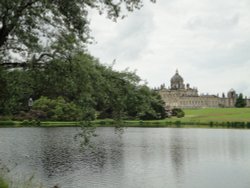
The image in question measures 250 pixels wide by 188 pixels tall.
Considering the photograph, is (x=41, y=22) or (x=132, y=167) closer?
(x=41, y=22)

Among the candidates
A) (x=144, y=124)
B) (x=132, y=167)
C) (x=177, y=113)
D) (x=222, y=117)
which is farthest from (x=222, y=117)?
(x=132, y=167)

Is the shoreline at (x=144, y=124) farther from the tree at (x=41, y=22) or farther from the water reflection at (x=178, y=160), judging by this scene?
the tree at (x=41, y=22)

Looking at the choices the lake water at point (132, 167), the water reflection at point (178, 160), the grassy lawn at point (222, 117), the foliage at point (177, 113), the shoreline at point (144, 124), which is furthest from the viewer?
the foliage at point (177, 113)

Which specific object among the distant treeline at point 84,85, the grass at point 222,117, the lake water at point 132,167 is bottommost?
the lake water at point 132,167

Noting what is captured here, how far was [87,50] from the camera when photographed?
1359cm

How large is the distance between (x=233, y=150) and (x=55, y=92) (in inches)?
Answer: 1038

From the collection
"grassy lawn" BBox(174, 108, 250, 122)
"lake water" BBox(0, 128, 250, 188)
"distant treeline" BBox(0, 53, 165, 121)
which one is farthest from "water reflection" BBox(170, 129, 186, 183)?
"grassy lawn" BBox(174, 108, 250, 122)

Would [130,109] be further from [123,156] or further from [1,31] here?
[123,156]

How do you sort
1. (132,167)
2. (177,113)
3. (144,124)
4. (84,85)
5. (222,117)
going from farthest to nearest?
1. (177,113)
2. (222,117)
3. (144,124)
4. (132,167)
5. (84,85)

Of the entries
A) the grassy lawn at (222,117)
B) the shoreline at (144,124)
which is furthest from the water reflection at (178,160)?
the grassy lawn at (222,117)

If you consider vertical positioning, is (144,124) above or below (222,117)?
below

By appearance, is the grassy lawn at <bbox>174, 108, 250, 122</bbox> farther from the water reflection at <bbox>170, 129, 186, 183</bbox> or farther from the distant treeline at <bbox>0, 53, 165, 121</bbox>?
the distant treeline at <bbox>0, 53, 165, 121</bbox>

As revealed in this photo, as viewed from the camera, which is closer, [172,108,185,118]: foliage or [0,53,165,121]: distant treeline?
[0,53,165,121]: distant treeline

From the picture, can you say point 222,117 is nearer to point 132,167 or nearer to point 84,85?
point 132,167
